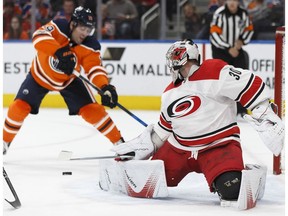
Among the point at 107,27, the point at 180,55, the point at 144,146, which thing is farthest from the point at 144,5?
the point at 180,55

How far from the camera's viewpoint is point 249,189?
3.45 meters

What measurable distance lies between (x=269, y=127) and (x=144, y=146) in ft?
2.08

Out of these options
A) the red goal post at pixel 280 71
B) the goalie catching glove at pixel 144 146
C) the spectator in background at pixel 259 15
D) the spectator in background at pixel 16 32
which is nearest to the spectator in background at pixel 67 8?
the spectator in background at pixel 16 32

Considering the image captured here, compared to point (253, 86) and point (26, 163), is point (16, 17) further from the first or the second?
point (253, 86)

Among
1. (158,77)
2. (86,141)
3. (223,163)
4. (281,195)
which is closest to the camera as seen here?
(223,163)

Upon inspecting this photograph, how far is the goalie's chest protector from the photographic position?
3.65m

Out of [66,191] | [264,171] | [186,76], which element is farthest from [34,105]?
[264,171]

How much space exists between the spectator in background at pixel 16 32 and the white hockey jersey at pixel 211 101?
4.89m

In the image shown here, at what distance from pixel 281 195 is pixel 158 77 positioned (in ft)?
13.3

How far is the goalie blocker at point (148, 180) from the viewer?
345cm

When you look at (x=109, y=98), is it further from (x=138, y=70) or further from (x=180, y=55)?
(x=138, y=70)

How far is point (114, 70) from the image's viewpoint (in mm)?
7898

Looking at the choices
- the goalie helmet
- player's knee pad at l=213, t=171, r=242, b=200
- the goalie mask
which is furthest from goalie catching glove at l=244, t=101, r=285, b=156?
the goalie helmet

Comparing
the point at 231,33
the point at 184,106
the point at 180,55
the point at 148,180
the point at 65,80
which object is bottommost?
the point at 148,180
